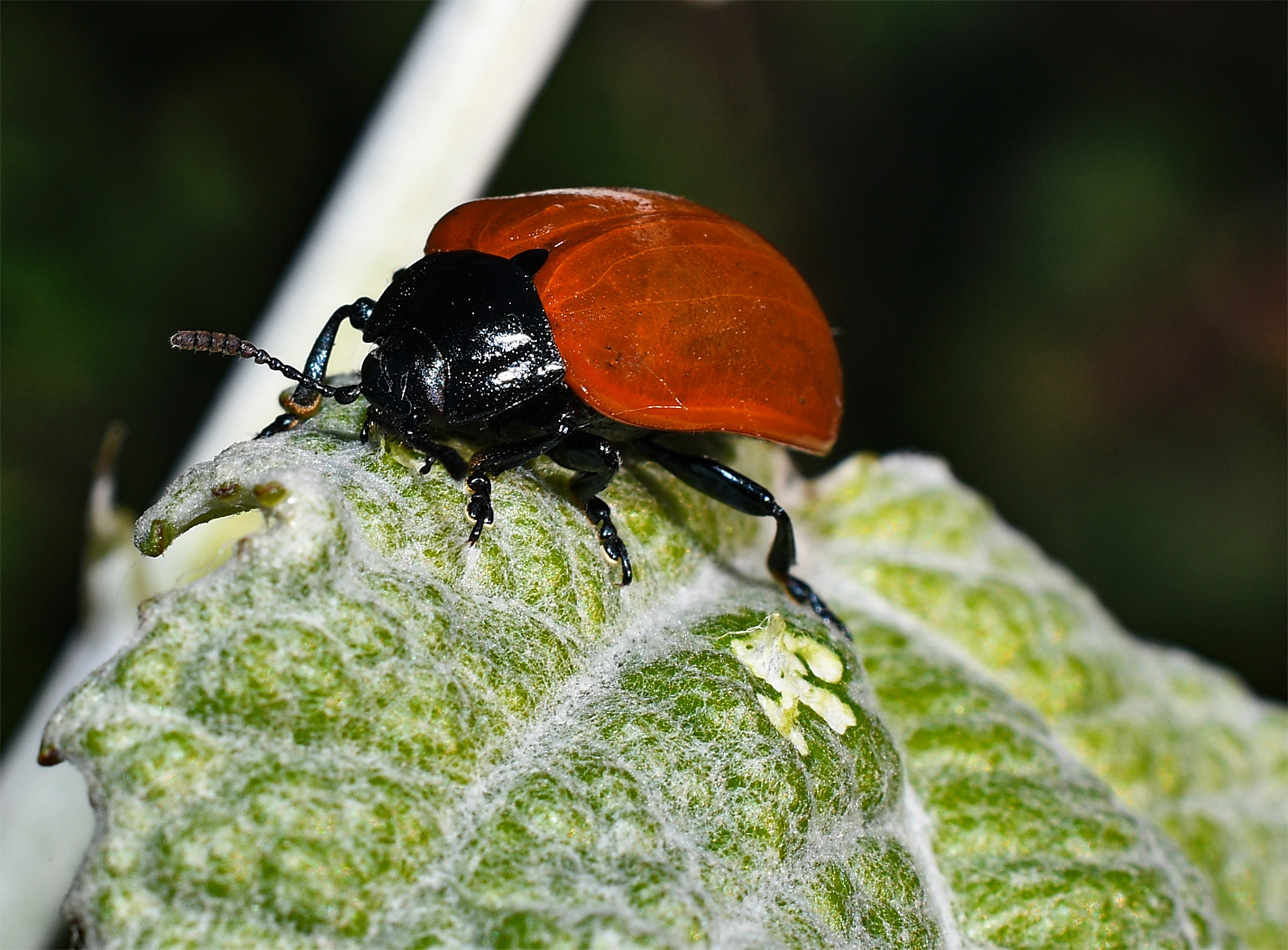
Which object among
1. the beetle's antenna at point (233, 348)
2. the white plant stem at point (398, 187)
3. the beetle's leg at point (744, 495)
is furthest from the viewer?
the white plant stem at point (398, 187)

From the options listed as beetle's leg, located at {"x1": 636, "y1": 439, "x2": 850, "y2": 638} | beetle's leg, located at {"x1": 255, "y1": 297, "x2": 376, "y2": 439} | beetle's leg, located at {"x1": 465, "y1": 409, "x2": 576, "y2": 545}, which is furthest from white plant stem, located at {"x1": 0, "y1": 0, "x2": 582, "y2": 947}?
beetle's leg, located at {"x1": 636, "y1": 439, "x2": 850, "y2": 638}

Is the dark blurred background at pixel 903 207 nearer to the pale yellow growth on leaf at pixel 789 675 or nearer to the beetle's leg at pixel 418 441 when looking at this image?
the beetle's leg at pixel 418 441

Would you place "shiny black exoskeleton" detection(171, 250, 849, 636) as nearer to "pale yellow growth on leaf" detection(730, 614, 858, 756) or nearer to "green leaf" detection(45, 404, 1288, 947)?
"green leaf" detection(45, 404, 1288, 947)

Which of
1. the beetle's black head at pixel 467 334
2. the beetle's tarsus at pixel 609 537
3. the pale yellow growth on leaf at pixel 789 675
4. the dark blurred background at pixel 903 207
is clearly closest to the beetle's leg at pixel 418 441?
the beetle's black head at pixel 467 334

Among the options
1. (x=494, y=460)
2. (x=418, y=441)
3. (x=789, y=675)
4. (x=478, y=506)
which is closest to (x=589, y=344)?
(x=494, y=460)

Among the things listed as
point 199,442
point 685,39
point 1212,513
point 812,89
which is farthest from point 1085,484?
point 199,442

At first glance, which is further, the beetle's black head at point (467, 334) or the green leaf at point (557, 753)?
the beetle's black head at point (467, 334)

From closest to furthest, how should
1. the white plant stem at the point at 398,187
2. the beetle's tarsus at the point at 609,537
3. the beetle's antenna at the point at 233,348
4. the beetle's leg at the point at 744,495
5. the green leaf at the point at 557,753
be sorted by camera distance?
the green leaf at the point at 557,753 → the beetle's tarsus at the point at 609,537 → the beetle's antenna at the point at 233,348 → the beetle's leg at the point at 744,495 → the white plant stem at the point at 398,187
